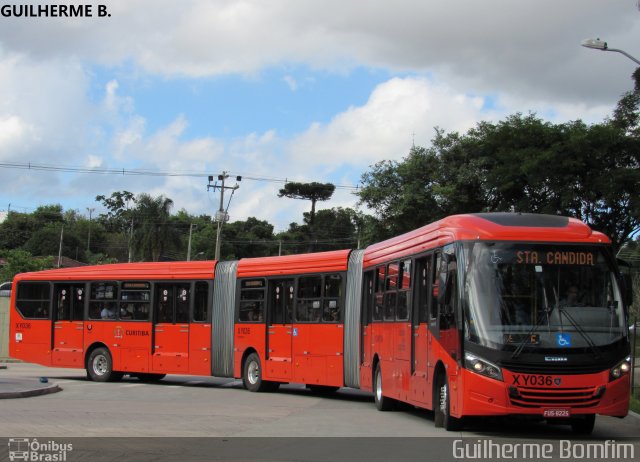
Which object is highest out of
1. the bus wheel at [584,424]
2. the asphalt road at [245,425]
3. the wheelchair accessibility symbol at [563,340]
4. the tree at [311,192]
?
the tree at [311,192]

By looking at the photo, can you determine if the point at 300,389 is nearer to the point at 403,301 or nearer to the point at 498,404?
the point at 403,301

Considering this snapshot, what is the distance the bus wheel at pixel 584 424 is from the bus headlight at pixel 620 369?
3.37 ft

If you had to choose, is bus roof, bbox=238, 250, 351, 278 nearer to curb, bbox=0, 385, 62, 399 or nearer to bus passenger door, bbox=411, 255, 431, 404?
bus passenger door, bbox=411, 255, 431, 404

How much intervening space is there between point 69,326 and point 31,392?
6.65 metres

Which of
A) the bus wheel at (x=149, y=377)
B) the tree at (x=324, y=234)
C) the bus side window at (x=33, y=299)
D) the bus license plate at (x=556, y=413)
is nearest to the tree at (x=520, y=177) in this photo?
the bus wheel at (x=149, y=377)

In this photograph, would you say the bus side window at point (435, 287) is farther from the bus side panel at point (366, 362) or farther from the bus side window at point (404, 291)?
the bus side panel at point (366, 362)

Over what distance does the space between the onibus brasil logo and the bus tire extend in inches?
431

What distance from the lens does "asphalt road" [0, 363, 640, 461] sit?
11750mm

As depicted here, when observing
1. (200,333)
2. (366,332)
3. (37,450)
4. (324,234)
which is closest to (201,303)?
(200,333)

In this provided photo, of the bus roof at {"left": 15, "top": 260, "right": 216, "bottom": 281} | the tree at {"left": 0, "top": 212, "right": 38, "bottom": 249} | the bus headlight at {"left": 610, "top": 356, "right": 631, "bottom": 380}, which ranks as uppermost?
the tree at {"left": 0, "top": 212, "right": 38, "bottom": 249}

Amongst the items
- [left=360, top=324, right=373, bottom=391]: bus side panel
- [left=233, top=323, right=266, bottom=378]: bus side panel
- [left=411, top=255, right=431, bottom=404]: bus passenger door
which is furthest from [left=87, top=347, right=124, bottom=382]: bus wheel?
[left=411, top=255, right=431, bottom=404]: bus passenger door

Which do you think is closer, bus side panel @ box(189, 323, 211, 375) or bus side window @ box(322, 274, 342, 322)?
bus side window @ box(322, 274, 342, 322)

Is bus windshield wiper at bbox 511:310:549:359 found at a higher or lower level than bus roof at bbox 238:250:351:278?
lower

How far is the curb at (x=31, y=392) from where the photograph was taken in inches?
725
